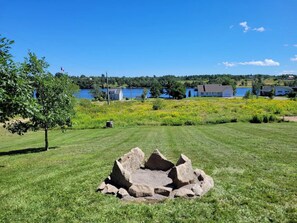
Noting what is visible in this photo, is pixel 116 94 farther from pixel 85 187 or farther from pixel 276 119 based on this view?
pixel 85 187

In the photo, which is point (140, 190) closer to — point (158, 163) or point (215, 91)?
point (158, 163)

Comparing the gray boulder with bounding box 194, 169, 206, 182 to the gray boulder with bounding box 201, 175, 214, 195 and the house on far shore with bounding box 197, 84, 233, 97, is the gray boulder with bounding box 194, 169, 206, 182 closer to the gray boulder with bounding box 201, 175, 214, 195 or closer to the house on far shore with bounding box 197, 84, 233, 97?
the gray boulder with bounding box 201, 175, 214, 195

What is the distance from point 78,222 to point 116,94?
292ft

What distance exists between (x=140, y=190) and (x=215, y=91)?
91058mm

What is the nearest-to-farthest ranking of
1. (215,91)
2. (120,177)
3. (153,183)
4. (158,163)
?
(120,177) < (153,183) < (158,163) < (215,91)

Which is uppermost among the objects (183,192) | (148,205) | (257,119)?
(183,192)

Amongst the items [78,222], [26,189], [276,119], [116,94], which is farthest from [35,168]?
[116,94]

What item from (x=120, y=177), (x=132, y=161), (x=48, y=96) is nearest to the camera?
(x=120, y=177)

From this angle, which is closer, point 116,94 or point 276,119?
point 276,119

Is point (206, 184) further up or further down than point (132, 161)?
further down

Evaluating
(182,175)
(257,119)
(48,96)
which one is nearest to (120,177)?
(182,175)

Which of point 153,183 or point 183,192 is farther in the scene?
point 153,183

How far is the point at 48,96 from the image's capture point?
13.7m

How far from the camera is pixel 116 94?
93438 mm
